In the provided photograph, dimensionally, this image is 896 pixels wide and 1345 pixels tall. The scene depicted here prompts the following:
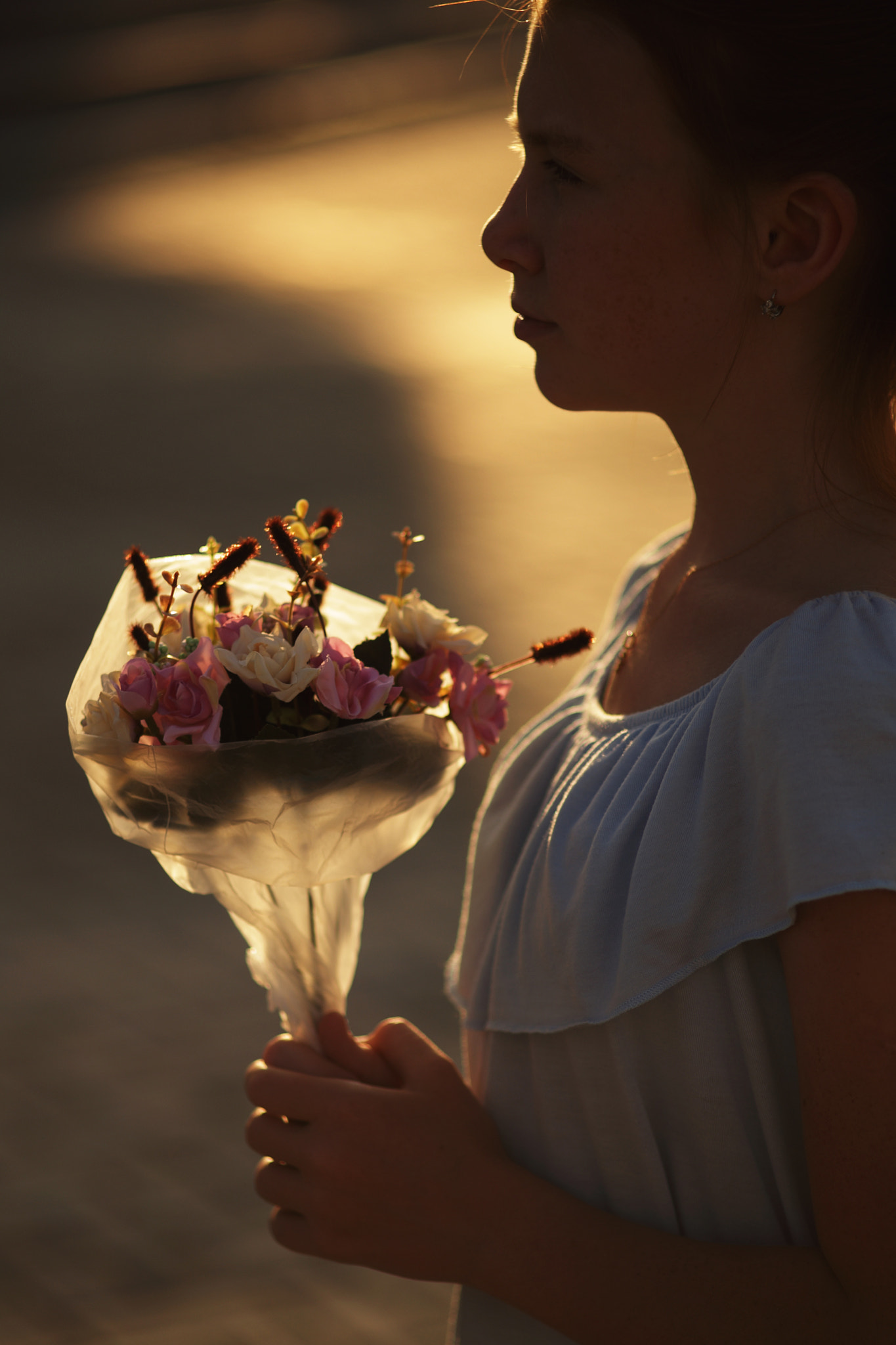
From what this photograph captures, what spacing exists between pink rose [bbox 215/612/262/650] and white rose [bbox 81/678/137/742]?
121mm

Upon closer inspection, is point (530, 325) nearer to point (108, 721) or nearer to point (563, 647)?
point (563, 647)

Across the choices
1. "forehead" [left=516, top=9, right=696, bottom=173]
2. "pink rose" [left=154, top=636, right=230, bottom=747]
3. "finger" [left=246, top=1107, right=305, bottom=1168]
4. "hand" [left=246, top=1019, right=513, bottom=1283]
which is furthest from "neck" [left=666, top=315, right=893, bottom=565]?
"finger" [left=246, top=1107, right=305, bottom=1168]

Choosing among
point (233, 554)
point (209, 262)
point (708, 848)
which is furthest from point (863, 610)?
point (209, 262)

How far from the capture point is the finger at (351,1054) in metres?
1.52

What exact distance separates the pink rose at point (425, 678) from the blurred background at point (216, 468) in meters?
0.79

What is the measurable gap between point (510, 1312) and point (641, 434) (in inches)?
315

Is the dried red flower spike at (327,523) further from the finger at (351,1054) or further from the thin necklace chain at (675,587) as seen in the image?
the finger at (351,1054)

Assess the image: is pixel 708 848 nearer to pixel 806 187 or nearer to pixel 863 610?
Result: pixel 863 610

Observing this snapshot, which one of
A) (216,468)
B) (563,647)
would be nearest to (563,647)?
(563,647)

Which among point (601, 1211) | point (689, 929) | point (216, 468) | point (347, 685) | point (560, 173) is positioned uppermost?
point (560, 173)

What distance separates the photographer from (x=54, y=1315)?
3.01m

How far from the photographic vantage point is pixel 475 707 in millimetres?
1454

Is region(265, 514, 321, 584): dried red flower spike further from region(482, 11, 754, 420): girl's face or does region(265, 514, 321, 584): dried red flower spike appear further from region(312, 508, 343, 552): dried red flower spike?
region(482, 11, 754, 420): girl's face

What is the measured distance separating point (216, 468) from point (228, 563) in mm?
6869
